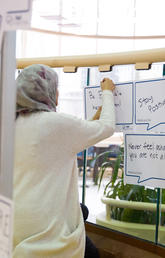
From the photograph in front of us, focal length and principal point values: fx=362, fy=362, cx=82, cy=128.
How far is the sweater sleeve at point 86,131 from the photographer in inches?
53.0

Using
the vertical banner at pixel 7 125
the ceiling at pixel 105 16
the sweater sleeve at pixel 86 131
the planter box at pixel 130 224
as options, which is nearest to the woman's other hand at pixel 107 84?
the sweater sleeve at pixel 86 131

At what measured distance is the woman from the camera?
1302 millimetres

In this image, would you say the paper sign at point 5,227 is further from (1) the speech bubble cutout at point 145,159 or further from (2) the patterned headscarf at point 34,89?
(1) the speech bubble cutout at point 145,159

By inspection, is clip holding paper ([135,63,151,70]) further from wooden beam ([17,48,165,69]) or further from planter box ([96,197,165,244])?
planter box ([96,197,165,244])

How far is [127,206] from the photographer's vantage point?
1751 mm

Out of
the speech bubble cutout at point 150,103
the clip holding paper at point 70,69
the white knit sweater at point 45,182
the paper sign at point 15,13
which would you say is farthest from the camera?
the clip holding paper at point 70,69

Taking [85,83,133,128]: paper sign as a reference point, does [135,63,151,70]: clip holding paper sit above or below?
above

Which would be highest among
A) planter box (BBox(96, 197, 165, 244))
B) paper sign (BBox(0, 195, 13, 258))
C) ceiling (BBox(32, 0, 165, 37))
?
ceiling (BBox(32, 0, 165, 37))

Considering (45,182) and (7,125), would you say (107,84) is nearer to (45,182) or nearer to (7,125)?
(45,182)

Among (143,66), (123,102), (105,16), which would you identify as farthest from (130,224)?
(105,16)

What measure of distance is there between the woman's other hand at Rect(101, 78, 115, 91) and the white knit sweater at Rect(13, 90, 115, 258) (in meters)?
0.34

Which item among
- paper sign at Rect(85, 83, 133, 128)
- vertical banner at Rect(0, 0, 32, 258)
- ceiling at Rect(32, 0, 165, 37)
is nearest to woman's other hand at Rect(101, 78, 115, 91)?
paper sign at Rect(85, 83, 133, 128)

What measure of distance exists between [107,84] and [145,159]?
383 millimetres

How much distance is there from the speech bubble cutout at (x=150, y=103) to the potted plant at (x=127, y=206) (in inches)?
9.3
